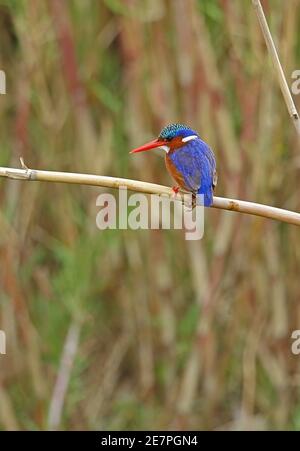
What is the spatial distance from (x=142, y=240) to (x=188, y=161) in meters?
1.17

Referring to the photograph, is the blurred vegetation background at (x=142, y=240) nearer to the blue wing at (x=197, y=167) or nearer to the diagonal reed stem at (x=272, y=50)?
the blue wing at (x=197, y=167)

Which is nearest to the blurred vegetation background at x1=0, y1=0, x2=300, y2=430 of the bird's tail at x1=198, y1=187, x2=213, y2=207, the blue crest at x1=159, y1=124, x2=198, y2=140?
the blue crest at x1=159, y1=124, x2=198, y2=140

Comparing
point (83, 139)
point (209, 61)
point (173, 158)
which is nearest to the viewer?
point (173, 158)

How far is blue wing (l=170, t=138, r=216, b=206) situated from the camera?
1.75 m

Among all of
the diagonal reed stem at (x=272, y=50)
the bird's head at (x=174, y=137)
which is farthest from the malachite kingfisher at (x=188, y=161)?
the diagonal reed stem at (x=272, y=50)

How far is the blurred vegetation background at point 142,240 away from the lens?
272 centimetres

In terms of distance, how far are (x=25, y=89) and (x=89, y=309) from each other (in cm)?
71

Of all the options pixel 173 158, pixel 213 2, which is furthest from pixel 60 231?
pixel 173 158

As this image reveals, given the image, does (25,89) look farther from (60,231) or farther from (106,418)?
(106,418)

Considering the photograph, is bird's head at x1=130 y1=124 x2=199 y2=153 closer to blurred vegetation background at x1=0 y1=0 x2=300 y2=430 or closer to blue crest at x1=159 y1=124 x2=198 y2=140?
blue crest at x1=159 y1=124 x2=198 y2=140

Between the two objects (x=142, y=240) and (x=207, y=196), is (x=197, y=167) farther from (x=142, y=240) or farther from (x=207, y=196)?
(x=142, y=240)

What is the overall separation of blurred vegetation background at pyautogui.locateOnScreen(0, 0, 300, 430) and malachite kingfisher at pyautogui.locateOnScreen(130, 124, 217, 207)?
76 cm

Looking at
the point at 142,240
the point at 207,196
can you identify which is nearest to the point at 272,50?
the point at 207,196

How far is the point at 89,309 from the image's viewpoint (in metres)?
2.85
